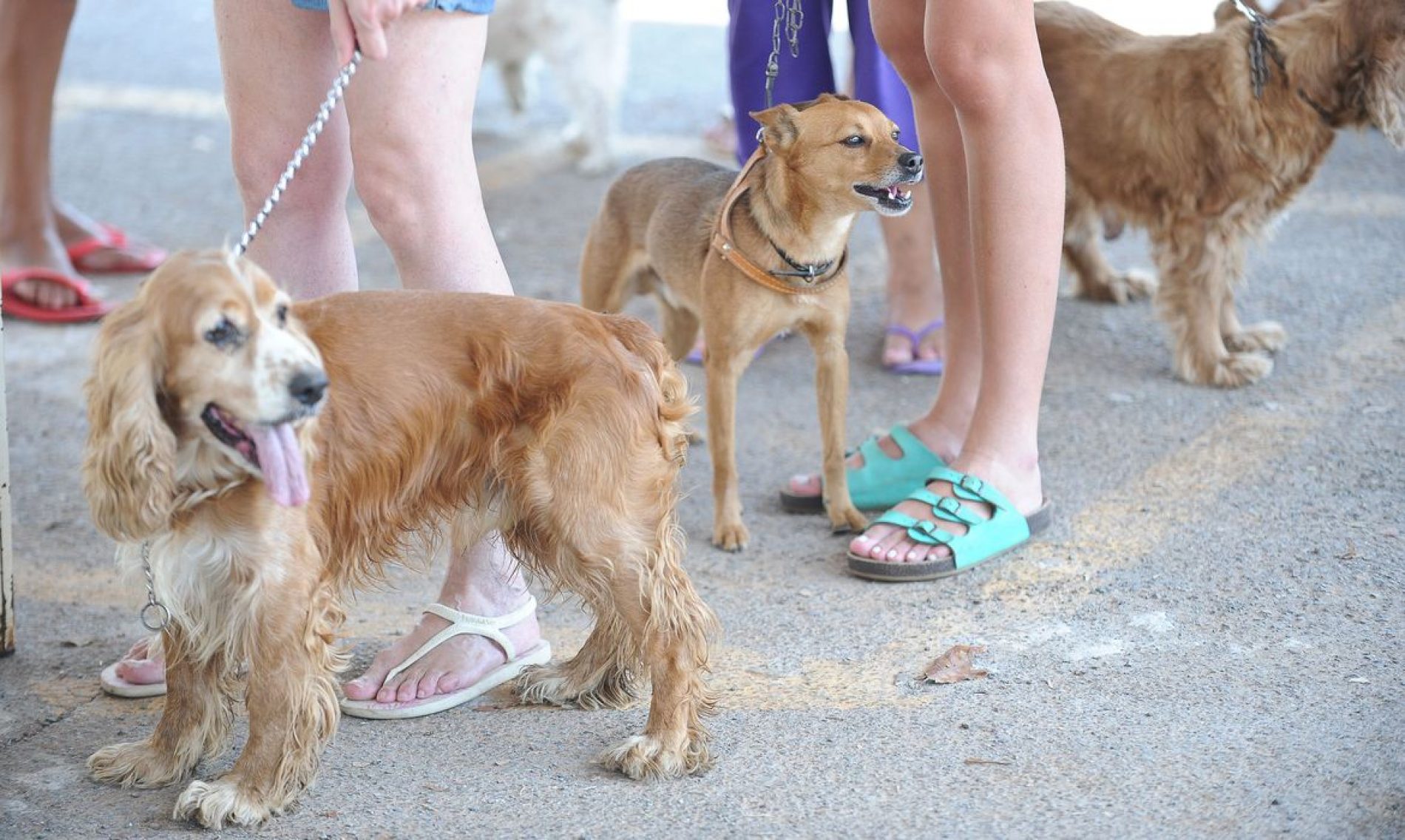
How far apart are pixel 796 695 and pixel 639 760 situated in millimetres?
443

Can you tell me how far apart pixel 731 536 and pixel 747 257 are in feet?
2.43

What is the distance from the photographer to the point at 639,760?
258 cm

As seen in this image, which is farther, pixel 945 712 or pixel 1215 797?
pixel 945 712

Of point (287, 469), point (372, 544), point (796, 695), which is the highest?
point (287, 469)

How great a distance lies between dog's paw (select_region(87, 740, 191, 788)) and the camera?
2.59 m

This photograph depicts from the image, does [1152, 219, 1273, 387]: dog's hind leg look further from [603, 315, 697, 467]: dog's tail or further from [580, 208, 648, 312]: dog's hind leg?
[603, 315, 697, 467]: dog's tail

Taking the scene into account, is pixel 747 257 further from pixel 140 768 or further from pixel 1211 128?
pixel 140 768

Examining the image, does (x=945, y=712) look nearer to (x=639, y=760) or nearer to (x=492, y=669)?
(x=639, y=760)

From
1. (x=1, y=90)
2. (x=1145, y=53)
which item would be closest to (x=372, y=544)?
(x=1145, y=53)

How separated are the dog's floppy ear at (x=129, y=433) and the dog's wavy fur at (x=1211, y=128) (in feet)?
11.4

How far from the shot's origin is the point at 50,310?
5.29 meters

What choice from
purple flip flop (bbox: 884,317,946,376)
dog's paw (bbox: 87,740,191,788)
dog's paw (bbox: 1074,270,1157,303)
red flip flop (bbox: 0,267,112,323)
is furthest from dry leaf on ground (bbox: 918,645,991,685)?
red flip flop (bbox: 0,267,112,323)

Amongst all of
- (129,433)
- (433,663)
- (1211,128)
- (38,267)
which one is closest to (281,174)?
(129,433)

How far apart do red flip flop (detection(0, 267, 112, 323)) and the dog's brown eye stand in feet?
11.2
